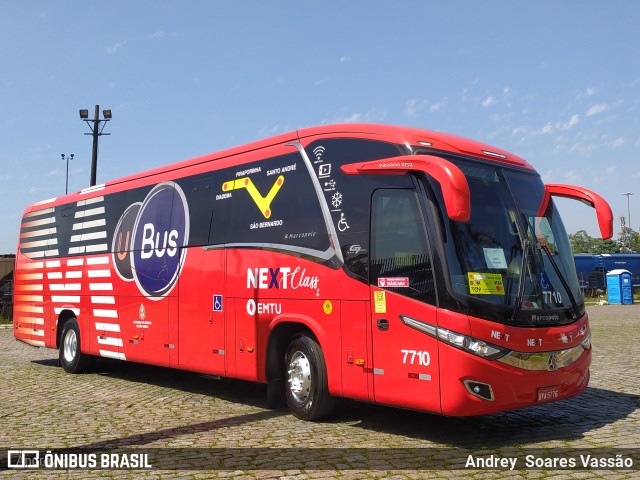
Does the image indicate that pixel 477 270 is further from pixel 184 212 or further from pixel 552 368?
pixel 184 212

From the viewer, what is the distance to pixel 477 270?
6625mm

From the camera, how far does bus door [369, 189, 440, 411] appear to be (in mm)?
6625

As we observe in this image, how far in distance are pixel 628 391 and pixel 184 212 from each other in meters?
6.88

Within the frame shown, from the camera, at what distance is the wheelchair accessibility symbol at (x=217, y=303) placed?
31.1 ft

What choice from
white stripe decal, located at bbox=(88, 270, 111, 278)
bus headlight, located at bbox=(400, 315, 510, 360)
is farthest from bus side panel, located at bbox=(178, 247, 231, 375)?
bus headlight, located at bbox=(400, 315, 510, 360)

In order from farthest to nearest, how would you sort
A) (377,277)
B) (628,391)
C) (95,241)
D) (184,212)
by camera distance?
(95,241)
(184,212)
(628,391)
(377,277)

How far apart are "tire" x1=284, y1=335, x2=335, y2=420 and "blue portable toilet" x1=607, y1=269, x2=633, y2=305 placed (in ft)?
104

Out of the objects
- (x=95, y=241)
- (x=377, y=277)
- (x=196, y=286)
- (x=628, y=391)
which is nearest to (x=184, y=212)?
(x=196, y=286)

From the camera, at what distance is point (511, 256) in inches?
272

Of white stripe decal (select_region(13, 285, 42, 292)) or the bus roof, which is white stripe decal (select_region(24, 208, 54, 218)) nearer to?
white stripe decal (select_region(13, 285, 42, 292))

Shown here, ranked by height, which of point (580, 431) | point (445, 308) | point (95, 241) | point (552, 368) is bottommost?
point (580, 431)

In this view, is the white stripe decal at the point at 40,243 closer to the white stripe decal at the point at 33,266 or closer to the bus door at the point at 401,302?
the white stripe decal at the point at 33,266

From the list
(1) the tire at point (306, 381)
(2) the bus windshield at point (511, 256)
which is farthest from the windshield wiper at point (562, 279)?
(1) the tire at point (306, 381)

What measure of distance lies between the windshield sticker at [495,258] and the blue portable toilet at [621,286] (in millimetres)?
32214
